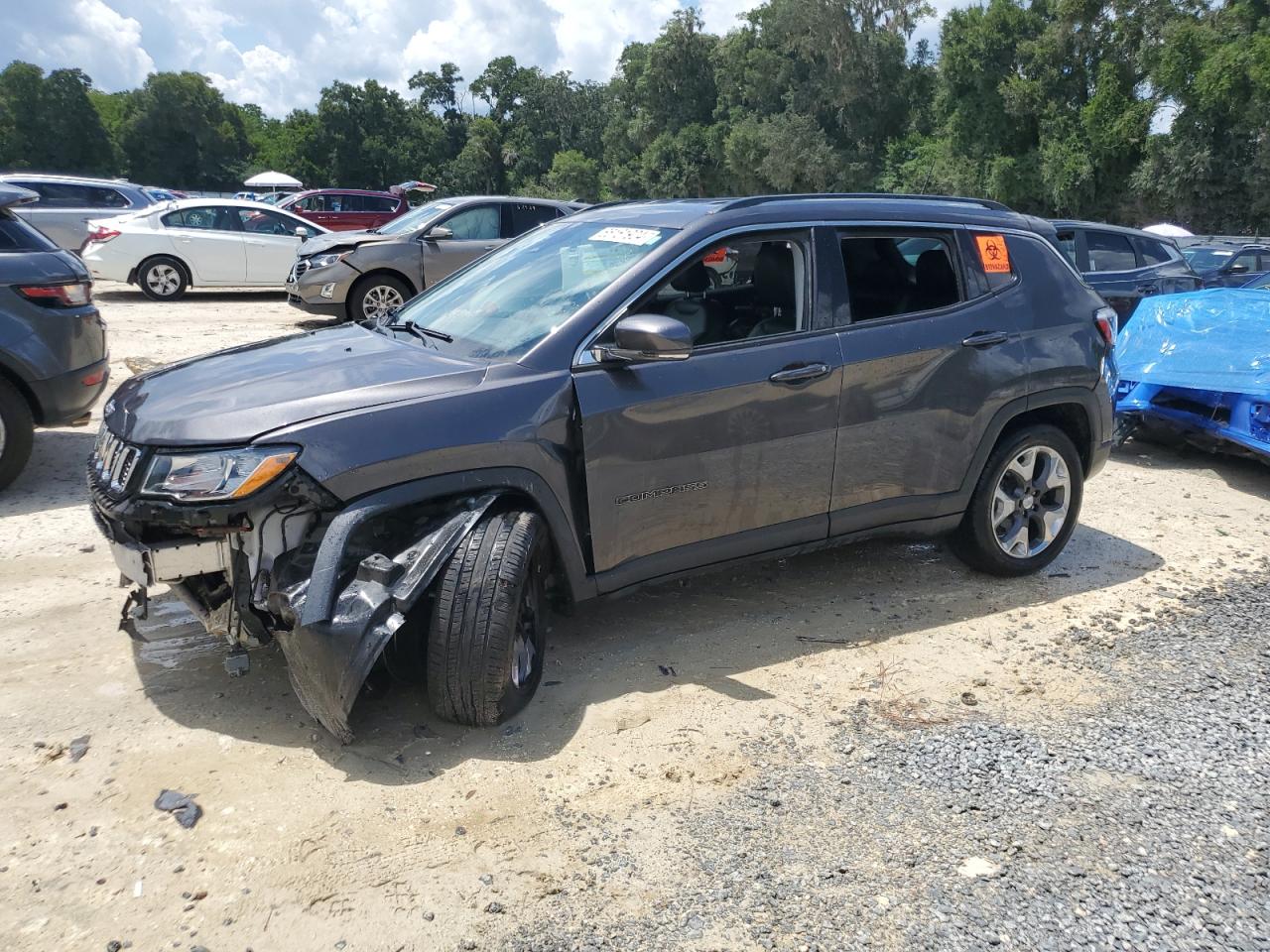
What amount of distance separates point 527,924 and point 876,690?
5.94 ft

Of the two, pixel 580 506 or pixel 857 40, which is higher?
pixel 857 40

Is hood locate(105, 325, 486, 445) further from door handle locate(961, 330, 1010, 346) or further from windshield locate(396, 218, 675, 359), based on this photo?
door handle locate(961, 330, 1010, 346)

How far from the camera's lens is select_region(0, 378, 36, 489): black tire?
5.64m

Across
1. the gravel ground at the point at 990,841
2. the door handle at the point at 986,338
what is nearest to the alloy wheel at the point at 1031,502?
the door handle at the point at 986,338

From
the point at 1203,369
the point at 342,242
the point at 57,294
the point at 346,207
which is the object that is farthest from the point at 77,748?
the point at 346,207

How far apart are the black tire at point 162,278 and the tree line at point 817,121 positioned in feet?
93.9

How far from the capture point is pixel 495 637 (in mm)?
3262

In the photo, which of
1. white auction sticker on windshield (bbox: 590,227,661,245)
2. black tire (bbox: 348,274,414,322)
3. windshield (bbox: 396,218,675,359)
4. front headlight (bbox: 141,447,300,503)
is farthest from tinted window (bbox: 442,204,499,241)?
front headlight (bbox: 141,447,300,503)

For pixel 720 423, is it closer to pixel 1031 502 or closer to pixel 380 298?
pixel 1031 502

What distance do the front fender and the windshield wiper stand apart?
3.49ft

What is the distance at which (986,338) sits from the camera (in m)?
4.52

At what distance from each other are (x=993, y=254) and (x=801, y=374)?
142 cm

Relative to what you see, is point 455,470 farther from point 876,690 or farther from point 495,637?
point 876,690

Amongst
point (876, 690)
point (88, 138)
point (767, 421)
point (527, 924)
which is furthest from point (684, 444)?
point (88, 138)
